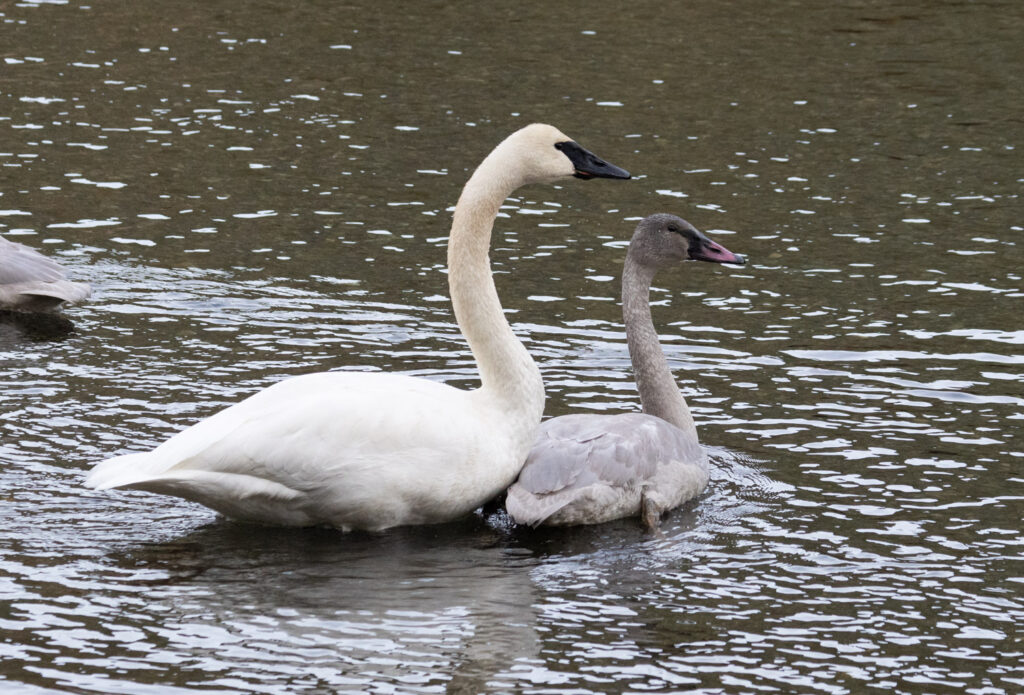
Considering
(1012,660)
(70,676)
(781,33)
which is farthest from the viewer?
(781,33)

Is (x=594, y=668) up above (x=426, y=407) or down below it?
below

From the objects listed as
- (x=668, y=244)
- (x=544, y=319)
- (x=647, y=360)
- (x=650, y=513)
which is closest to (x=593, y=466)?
(x=650, y=513)

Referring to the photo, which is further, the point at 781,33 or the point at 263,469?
the point at 781,33

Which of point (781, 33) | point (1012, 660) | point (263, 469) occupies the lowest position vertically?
point (1012, 660)

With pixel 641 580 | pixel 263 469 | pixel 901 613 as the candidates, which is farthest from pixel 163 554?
pixel 901 613

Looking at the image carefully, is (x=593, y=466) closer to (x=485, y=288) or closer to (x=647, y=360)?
(x=485, y=288)

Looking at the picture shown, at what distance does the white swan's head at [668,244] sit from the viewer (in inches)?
380

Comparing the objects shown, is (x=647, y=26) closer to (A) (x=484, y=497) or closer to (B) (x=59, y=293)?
(B) (x=59, y=293)

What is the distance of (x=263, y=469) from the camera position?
7809 millimetres

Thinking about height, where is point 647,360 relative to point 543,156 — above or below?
below

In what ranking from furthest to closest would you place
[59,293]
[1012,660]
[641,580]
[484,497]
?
[59,293]
[484,497]
[641,580]
[1012,660]

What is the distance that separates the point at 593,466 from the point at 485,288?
3.51 ft

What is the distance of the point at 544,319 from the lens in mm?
11828

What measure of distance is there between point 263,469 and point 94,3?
15658 millimetres
